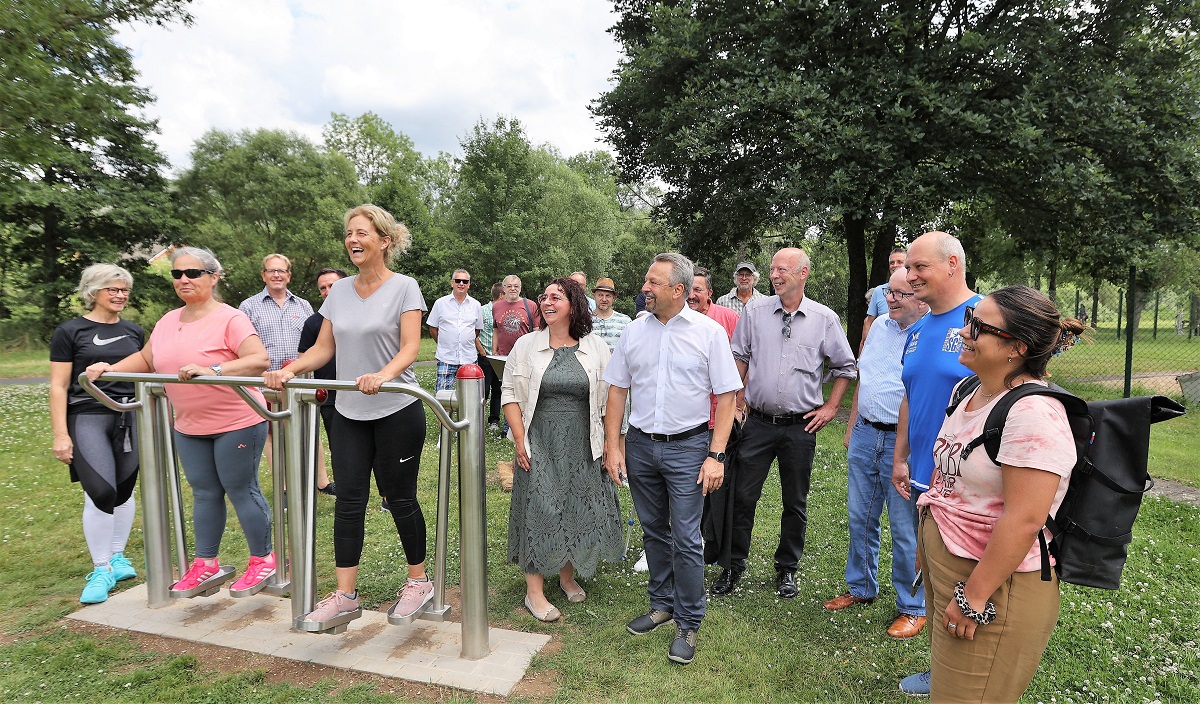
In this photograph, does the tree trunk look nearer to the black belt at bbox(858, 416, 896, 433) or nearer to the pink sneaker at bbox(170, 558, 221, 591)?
the black belt at bbox(858, 416, 896, 433)

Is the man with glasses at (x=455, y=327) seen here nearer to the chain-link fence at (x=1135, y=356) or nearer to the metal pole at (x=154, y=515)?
the metal pole at (x=154, y=515)

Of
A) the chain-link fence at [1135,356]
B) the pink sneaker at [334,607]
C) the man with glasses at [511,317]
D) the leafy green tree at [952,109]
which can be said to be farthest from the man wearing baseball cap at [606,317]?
the chain-link fence at [1135,356]

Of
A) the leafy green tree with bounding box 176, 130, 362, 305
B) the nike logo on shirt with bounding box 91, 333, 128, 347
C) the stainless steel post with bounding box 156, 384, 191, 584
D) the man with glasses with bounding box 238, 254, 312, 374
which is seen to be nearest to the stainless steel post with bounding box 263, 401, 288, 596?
the stainless steel post with bounding box 156, 384, 191, 584

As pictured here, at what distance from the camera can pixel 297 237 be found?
3178 centimetres

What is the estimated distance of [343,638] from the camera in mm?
3461

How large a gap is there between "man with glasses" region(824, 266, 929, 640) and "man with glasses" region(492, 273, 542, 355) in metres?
5.11

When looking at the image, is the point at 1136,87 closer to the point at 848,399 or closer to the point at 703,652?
the point at 848,399

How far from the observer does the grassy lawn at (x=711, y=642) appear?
9.98 feet

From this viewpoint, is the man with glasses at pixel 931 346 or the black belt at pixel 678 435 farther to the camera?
the black belt at pixel 678 435

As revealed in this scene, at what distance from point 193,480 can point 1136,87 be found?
12.6m

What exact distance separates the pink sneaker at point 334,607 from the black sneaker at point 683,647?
5.55ft

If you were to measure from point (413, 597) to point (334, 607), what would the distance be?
41 centimetres

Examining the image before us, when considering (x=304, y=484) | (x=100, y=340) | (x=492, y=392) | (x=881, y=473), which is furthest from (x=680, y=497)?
(x=492, y=392)

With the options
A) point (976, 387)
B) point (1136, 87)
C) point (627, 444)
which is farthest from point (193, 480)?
point (1136, 87)
